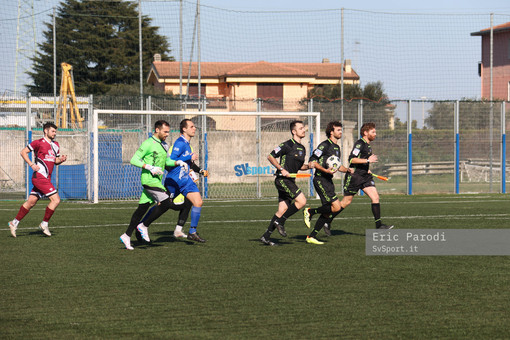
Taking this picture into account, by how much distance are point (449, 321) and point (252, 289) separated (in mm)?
2151

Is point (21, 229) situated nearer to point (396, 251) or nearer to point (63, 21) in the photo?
point (396, 251)

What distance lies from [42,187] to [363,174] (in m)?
5.44

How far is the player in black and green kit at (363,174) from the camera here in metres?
12.0

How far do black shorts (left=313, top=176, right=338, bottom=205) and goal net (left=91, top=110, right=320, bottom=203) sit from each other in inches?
360

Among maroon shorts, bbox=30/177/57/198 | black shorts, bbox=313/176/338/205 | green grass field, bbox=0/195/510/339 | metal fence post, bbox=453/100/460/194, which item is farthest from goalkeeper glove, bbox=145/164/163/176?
metal fence post, bbox=453/100/460/194

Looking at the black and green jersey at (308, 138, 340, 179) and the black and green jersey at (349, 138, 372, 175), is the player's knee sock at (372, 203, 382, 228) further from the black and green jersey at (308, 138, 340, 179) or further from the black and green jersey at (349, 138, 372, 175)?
the black and green jersey at (308, 138, 340, 179)

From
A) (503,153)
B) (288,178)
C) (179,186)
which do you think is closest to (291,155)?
(288,178)

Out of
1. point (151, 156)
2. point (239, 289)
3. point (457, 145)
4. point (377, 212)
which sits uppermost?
point (457, 145)

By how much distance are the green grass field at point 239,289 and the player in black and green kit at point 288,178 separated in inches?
18.0

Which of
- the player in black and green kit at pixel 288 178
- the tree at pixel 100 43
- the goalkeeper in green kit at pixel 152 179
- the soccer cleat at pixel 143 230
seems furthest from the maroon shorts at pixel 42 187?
the tree at pixel 100 43

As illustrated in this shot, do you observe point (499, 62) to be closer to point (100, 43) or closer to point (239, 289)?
point (100, 43)

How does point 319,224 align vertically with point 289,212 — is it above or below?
below

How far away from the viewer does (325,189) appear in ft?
36.1

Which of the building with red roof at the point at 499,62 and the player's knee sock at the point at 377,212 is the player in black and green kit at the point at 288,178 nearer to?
the player's knee sock at the point at 377,212
